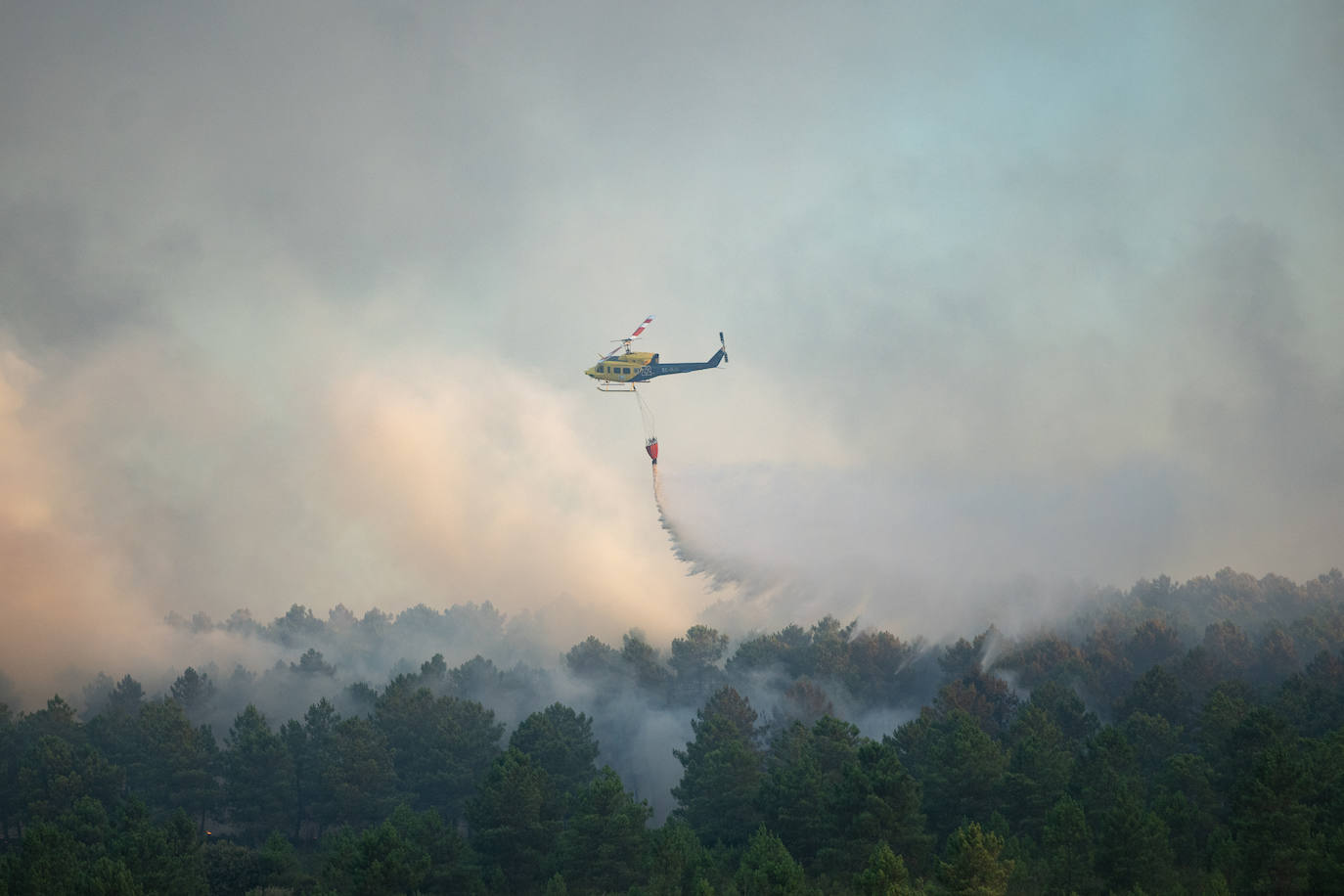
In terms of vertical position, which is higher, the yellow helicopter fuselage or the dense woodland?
the yellow helicopter fuselage

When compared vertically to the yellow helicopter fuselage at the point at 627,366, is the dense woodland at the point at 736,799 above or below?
below

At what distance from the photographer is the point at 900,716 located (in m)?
174

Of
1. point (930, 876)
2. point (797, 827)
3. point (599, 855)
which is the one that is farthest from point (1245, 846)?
point (599, 855)

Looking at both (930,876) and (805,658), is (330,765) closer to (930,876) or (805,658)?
(930,876)

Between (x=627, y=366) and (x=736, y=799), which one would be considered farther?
(x=627, y=366)

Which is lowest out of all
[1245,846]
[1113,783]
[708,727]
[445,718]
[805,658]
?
[1245,846]

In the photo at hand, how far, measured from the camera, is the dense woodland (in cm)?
7306

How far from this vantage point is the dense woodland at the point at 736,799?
240 feet

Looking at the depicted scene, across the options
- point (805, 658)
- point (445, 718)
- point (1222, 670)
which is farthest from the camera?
point (805, 658)

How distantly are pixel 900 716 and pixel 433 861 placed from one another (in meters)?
106

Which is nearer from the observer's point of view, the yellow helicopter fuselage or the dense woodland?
the dense woodland

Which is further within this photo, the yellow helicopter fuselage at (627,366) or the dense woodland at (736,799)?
the yellow helicopter fuselage at (627,366)

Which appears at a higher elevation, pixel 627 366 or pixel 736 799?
pixel 627 366

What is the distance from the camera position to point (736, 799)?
321 feet
